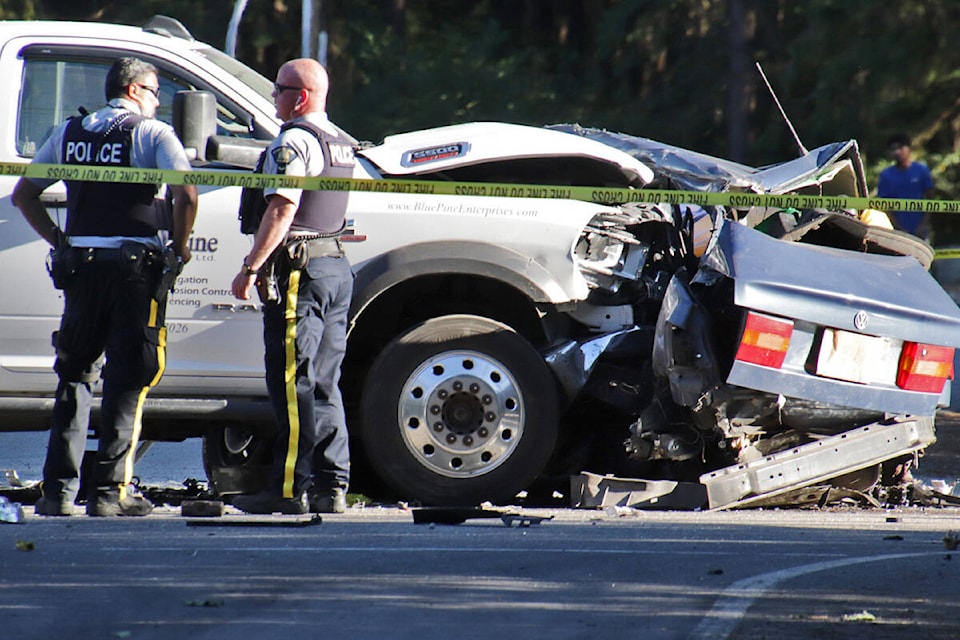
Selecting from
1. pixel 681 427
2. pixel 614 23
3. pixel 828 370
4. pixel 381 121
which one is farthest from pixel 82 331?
pixel 614 23

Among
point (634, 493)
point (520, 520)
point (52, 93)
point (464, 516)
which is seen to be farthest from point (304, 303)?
point (634, 493)

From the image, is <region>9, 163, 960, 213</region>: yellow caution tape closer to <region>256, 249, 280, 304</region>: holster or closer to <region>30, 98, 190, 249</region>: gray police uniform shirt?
<region>30, 98, 190, 249</region>: gray police uniform shirt

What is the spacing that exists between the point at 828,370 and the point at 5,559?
3.33 m

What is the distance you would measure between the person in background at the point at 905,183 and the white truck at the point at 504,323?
223 inches

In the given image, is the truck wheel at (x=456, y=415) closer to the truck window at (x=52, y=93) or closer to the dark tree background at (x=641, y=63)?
the truck window at (x=52, y=93)

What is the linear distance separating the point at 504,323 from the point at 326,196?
44.6 inches

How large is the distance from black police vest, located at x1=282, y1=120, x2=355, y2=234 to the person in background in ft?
23.2

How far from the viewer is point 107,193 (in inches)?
248

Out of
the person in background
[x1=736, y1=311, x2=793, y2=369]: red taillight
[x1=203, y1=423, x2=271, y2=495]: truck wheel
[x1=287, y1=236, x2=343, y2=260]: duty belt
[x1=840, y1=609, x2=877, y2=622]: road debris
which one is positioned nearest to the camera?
[x1=840, y1=609, x2=877, y2=622]: road debris

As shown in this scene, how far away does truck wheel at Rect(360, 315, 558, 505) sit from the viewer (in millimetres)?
6785

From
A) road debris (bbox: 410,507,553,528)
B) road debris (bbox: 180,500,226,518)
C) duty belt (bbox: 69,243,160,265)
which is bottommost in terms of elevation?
road debris (bbox: 180,500,226,518)

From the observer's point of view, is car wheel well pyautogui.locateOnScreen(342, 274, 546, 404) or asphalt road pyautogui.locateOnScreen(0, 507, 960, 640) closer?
asphalt road pyautogui.locateOnScreen(0, 507, 960, 640)

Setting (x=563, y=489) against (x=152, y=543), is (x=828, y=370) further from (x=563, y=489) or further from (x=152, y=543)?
(x=152, y=543)

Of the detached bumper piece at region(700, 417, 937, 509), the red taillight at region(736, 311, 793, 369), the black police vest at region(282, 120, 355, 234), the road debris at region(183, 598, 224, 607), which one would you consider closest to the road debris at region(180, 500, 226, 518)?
the black police vest at region(282, 120, 355, 234)
